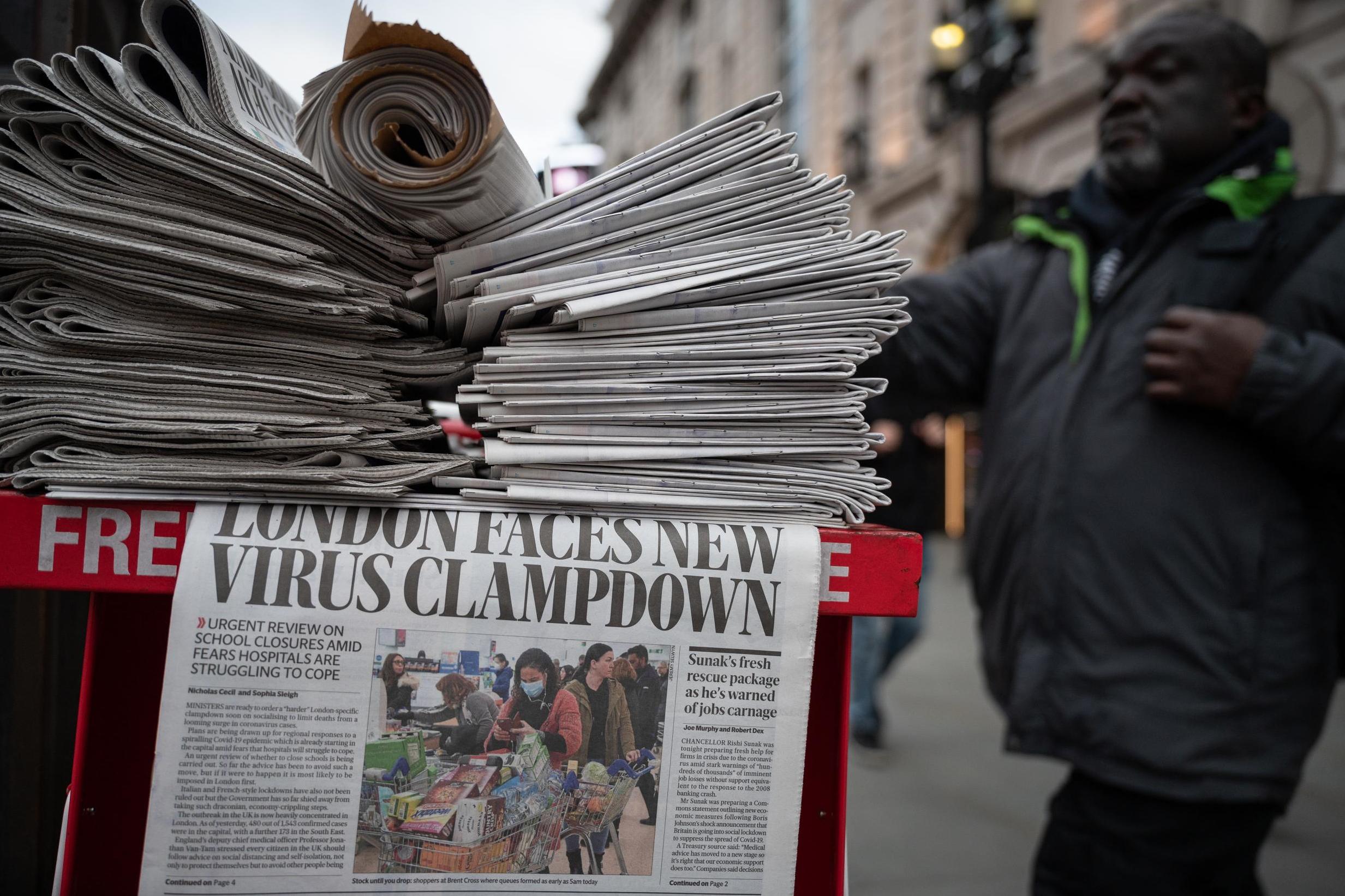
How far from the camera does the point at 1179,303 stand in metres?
1.71

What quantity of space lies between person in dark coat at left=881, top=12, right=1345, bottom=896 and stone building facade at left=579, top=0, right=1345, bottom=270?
1895 millimetres

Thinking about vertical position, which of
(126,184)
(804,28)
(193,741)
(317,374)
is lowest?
(193,741)

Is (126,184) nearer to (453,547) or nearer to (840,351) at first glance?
(453,547)

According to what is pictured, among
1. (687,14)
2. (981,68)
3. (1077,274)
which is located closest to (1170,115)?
(1077,274)

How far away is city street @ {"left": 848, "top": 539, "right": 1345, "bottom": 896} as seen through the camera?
10.1 feet

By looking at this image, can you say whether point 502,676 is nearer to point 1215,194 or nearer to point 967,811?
point 1215,194

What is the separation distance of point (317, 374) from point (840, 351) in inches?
22.0

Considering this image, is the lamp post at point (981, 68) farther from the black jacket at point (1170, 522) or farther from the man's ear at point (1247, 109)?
the black jacket at point (1170, 522)

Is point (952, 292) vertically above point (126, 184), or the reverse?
point (952, 292)

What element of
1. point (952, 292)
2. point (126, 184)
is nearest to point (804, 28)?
point (952, 292)

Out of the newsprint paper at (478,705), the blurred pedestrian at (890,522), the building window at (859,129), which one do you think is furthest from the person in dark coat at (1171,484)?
the building window at (859,129)

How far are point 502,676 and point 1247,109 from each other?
191cm

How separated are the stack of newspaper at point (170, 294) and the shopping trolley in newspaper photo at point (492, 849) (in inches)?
13.6

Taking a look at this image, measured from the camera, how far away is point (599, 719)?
0.94m
